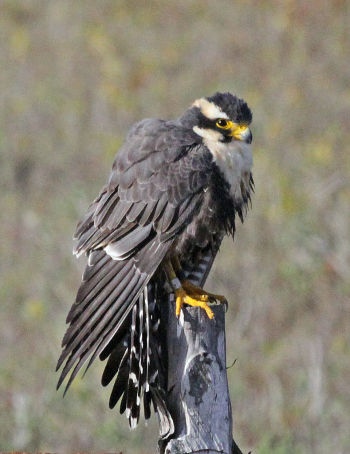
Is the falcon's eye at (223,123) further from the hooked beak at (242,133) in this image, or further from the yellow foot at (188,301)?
the yellow foot at (188,301)

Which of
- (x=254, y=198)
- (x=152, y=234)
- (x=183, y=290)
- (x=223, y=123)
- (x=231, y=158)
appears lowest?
(x=254, y=198)

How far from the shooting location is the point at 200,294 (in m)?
4.04

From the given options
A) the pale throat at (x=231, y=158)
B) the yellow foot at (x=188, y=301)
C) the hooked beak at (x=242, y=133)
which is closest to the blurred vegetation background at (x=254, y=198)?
the yellow foot at (x=188, y=301)

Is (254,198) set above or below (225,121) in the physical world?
below

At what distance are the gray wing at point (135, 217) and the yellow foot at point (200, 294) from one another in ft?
0.96

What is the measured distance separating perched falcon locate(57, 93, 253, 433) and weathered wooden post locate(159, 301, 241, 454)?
98 millimetres

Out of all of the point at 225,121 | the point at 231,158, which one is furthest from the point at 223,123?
the point at 231,158

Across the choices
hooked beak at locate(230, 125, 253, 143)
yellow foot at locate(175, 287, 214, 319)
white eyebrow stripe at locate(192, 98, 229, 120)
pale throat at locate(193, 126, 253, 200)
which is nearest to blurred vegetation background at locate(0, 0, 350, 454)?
yellow foot at locate(175, 287, 214, 319)

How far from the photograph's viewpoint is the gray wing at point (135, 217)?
3635 mm

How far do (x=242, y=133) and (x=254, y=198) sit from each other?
2939mm

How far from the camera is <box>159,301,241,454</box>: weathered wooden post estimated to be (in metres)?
3.18

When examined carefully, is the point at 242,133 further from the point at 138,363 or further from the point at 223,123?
the point at 138,363

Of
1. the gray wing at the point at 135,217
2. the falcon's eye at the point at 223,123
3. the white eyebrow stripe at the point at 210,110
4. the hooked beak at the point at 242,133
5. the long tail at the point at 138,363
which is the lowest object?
the long tail at the point at 138,363

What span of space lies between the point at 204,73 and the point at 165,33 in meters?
1.17
